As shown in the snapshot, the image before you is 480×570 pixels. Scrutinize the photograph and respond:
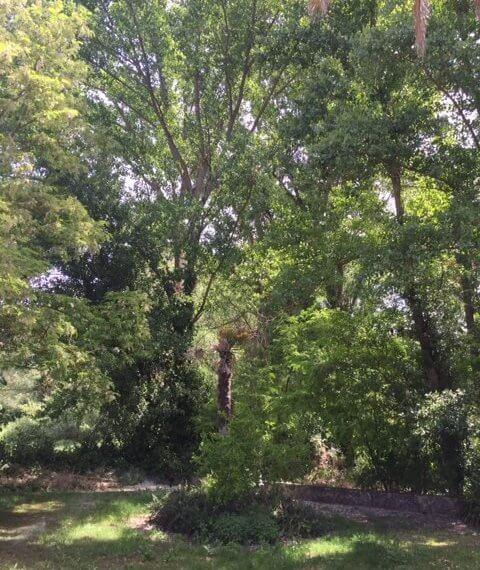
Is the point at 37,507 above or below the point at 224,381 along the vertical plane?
below

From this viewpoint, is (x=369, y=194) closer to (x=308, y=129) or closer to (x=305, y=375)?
(x=308, y=129)

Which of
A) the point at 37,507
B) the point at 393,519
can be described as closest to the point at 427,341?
the point at 393,519

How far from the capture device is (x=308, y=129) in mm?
11969

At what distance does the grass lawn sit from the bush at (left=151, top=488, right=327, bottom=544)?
1.28ft

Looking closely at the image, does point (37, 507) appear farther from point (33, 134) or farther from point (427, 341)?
point (427, 341)

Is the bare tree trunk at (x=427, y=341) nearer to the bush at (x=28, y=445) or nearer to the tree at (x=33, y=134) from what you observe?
the tree at (x=33, y=134)

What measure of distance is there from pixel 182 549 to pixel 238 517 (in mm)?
1225

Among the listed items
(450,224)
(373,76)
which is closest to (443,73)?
(373,76)

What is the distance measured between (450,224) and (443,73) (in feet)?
8.93

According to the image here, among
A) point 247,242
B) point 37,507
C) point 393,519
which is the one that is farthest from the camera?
point 247,242

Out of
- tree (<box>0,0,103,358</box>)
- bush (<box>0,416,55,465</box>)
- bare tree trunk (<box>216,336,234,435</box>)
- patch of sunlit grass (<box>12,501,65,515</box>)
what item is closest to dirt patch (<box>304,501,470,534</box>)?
bare tree trunk (<box>216,336,234,435</box>)

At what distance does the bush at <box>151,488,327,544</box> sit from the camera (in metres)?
9.01

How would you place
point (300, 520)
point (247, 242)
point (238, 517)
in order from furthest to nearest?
point (247, 242) → point (300, 520) → point (238, 517)

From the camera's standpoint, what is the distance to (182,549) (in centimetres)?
852
